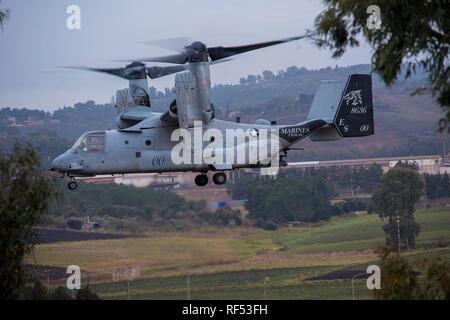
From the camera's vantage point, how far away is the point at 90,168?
2755 centimetres

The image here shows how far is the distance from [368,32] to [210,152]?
12.9 m

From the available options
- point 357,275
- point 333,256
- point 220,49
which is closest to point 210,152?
point 220,49

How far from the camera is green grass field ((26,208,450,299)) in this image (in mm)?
15484

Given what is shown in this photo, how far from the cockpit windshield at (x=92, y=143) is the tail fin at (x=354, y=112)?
36.7 ft

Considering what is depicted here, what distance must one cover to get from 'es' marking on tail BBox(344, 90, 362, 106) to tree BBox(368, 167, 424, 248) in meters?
24.4

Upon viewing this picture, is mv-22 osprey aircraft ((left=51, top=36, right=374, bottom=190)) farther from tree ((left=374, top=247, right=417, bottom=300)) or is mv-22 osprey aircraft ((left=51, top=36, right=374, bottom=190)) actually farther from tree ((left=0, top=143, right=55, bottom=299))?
tree ((left=374, top=247, right=417, bottom=300))

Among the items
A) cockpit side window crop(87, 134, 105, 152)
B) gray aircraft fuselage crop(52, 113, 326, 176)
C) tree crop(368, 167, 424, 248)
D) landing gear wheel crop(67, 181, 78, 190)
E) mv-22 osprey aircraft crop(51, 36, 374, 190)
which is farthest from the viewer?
tree crop(368, 167, 424, 248)

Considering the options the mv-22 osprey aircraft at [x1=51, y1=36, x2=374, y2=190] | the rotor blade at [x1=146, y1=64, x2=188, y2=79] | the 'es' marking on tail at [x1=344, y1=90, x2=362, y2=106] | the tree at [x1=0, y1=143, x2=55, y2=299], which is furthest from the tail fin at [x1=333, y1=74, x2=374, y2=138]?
the tree at [x1=0, y1=143, x2=55, y2=299]

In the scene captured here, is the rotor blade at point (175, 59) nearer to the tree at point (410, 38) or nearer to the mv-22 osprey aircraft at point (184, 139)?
the mv-22 osprey aircraft at point (184, 139)

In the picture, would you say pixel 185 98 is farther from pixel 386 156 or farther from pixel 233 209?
pixel 386 156

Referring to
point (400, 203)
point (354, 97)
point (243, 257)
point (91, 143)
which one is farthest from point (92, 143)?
point (400, 203)

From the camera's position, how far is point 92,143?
27.8m

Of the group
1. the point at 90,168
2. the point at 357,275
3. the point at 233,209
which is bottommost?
the point at 357,275

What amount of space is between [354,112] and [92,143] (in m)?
12.5
